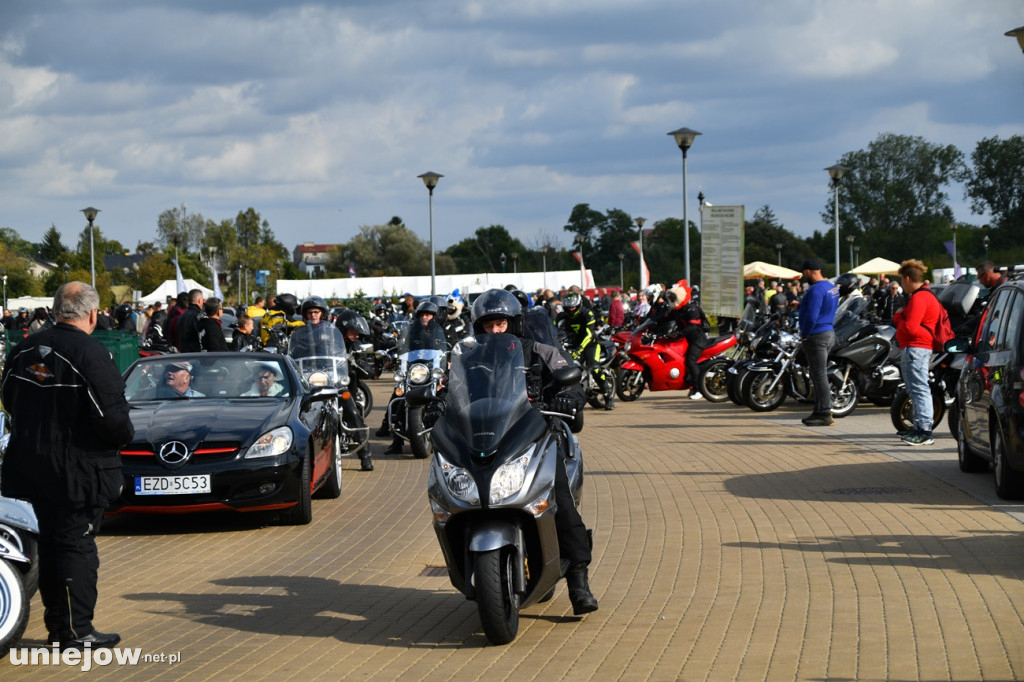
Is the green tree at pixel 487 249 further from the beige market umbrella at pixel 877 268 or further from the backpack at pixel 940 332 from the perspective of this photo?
the backpack at pixel 940 332

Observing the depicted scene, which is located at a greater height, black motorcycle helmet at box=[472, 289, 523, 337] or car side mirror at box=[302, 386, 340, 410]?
black motorcycle helmet at box=[472, 289, 523, 337]

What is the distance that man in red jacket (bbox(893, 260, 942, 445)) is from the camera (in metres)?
13.3

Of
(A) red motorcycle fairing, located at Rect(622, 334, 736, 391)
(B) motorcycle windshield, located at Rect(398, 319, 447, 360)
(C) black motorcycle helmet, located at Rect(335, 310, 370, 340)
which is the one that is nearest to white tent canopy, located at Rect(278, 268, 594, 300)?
(A) red motorcycle fairing, located at Rect(622, 334, 736, 391)

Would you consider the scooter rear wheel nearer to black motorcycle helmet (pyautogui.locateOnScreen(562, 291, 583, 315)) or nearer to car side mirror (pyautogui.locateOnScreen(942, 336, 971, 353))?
black motorcycle helmet (pyautogui.locateOnScreen(562, 291, 583, 315))

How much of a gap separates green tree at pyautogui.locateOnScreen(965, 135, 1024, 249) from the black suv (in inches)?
4477

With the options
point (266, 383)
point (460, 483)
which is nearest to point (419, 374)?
point (266, 383)

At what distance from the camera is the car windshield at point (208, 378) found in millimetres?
10719

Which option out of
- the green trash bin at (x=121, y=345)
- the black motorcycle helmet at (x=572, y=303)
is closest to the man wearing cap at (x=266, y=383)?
the black motorcycle helmet at (x=572, y=303)

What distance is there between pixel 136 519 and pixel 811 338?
870 cm

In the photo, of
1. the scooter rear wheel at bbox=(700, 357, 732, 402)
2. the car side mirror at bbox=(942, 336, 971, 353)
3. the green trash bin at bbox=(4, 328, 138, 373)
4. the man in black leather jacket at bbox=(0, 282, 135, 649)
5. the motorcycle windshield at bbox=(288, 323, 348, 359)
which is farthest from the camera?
the green trash bin at bbox=(4, 328, 138, 373)

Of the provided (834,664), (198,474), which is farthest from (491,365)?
(198,474)

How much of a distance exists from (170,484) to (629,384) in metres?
13.5

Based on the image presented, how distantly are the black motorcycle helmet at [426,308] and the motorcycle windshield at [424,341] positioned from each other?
12cm

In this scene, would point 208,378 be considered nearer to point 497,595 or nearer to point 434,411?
point 434,411
